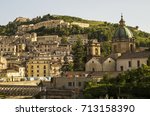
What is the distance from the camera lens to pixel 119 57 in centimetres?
2964

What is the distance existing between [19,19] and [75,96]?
86383mm

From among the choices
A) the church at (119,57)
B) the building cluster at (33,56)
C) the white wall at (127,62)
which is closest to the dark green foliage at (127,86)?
the white wall at (127,62)

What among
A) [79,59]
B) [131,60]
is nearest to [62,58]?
[79,59]

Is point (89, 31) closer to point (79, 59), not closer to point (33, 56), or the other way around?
point (33, 56)

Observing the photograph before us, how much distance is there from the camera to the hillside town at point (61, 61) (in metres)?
27.6

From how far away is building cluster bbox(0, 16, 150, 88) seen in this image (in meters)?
27.7

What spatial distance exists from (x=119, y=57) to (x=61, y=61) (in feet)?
84.1

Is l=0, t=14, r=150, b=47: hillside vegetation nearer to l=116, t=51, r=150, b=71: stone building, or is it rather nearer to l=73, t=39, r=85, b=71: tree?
l=73, t=39, r=85, b=71: tree

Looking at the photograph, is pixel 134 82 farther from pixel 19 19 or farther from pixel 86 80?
pixel 19 19

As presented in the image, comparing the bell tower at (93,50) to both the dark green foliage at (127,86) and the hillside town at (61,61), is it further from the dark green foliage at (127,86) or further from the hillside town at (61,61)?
the dark green foliage at (127,86)

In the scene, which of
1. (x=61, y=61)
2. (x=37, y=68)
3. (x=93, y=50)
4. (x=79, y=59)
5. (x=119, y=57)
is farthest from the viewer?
(x=61, y=61)

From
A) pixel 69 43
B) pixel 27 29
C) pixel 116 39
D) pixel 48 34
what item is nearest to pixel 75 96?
pixel 116 39

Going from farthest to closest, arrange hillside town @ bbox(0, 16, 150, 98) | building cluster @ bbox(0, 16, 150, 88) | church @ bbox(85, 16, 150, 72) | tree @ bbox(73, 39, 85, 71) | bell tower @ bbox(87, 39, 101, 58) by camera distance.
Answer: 1. tree @ bbox(73, 39, 85, 71)
2. bell tower @ bbox(87, 39, 101, 58)
3. church @ bbox(85, 16, 150, 72)
4. building cluster @ bbox(0, 16, 150, 88)
5. hillside town @ bbox(0, 16, 150, 98)

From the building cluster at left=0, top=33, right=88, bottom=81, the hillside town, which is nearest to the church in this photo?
the hillside town
